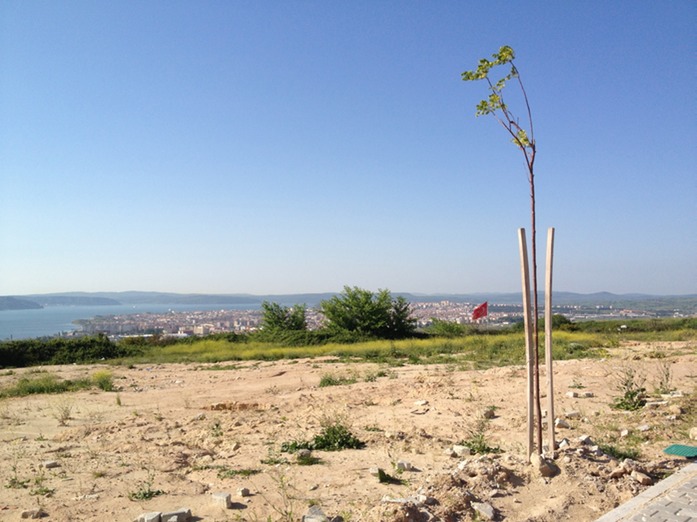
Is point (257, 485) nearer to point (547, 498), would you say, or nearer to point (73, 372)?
point (547, 498)

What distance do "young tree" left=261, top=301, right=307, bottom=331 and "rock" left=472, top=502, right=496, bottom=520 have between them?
31727 mm

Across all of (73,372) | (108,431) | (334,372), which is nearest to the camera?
(108,431)

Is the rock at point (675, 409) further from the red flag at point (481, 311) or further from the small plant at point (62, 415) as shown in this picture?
the red flag at point (481, 311)

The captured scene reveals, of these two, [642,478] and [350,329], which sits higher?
[642,478]

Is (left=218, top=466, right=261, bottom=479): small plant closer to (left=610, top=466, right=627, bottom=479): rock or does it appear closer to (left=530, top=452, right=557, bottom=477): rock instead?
(left=530, top=452, right=557, bottom=477): rock

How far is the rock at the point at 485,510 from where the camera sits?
436 cm

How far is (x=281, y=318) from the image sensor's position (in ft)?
120

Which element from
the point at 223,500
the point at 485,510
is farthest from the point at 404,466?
the point at 223,500

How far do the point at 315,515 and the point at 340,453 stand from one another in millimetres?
2305

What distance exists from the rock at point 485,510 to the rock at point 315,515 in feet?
4.29

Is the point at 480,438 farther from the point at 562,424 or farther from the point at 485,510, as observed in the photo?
the point at 485,510

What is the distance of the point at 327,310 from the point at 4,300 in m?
78.6

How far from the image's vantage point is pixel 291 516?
430cm

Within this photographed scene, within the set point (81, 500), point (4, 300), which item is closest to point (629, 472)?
point (81, 500)
